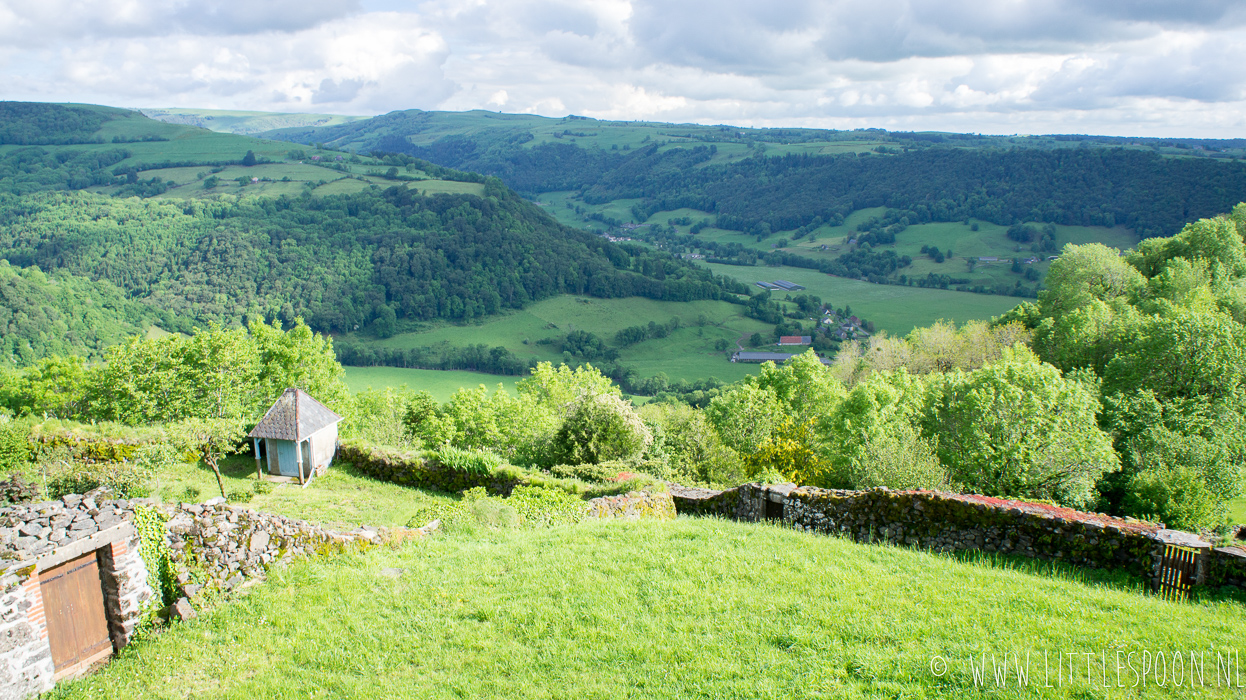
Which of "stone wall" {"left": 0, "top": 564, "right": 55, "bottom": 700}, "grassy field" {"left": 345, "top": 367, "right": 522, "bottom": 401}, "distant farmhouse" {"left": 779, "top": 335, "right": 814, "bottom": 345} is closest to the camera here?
"stone wall" {"left": 0, "top": 564, "right": 55, "bottom": 700}

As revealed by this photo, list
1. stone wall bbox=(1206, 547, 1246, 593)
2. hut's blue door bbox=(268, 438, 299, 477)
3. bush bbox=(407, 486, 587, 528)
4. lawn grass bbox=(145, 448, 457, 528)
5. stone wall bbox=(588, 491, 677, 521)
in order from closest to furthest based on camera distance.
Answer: stone wall bbox=(1206, 547, 1246, 593)
bush bbox=(407, 486, 587, 528)
stone wall bbox=(588, 491, 677, 521)
lawn grass bbox=(145, 448, 457, 528)
hut's blue door bbox=(268, 438, 299, 477)

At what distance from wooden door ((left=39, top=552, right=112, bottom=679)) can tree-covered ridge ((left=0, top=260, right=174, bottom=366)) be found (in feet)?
280

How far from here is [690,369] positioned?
112m

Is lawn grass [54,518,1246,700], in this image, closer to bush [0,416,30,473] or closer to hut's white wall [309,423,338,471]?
hut's white wall [309,423,338,471]

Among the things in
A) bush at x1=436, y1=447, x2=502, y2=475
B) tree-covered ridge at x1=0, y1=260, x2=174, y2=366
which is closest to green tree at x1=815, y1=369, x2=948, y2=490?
bush at x1=436, y1=447, x2=502, y2=475

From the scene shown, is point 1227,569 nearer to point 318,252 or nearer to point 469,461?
point 469,461

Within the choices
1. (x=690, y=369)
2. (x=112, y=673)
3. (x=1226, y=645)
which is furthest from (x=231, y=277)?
(x=1226, y=645)

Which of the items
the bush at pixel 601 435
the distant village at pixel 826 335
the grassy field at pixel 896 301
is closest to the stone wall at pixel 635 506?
the bush at pixel 601 435

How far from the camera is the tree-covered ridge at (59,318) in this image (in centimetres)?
8550

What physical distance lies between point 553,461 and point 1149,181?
572ft

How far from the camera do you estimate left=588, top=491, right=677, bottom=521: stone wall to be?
16531mm

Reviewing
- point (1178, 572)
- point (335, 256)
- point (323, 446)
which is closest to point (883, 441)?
point (1178, 572)

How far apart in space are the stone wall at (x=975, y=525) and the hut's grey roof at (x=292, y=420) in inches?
667

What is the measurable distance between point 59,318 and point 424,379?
52.7 meters
